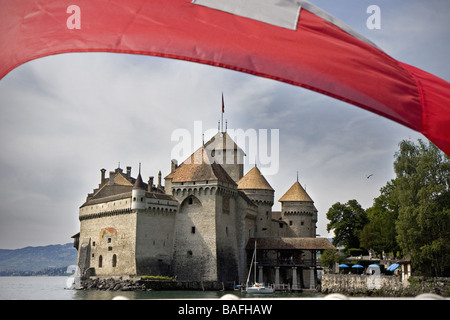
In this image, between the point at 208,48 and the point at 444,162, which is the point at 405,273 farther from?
the point at 208,48

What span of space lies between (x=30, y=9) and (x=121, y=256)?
1682 inches

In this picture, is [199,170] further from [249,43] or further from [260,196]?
[249,43]

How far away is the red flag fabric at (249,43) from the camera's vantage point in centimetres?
266

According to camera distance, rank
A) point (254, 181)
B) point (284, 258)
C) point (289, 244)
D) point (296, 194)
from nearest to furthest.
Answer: point (289, 244) → point (284, 258) → point (254, 181) → point (296, 194)

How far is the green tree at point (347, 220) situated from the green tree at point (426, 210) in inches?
958

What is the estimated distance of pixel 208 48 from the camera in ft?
8.98

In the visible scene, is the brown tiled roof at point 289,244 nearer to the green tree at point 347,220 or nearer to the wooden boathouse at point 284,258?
the wooden boathouse at point 284,258

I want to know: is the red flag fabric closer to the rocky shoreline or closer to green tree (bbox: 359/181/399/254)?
the rocky shoreline

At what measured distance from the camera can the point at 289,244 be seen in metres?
49.9

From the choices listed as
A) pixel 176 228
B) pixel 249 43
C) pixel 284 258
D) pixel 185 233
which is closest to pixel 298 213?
pixel 284 258

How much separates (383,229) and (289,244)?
8015 mm

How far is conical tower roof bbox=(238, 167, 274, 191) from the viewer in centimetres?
5622
